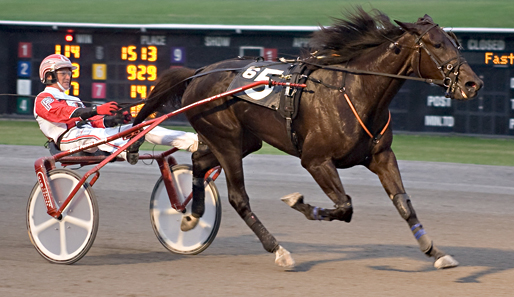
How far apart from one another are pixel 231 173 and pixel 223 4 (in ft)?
52.0

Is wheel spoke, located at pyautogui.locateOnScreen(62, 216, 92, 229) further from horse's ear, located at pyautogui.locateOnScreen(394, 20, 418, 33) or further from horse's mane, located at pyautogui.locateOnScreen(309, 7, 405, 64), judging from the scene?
horse's ear, located at pyautogui.locateOnScreen(394, 20, 418, 33)

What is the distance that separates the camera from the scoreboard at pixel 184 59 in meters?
14.1

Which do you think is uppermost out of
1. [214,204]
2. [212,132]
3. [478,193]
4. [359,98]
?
[359,98]

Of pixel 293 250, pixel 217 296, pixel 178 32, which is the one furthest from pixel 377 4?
pixel 217 296

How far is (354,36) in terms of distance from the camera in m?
5.29

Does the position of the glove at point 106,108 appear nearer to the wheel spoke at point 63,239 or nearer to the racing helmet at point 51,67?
the racing helmet at point 51,67

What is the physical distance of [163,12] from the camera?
19562 mm

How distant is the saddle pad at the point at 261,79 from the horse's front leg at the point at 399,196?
2.48 feet

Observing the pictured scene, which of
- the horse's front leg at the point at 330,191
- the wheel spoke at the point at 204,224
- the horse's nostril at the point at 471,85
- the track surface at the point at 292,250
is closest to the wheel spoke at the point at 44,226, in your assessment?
the track surface at the point at 292,250

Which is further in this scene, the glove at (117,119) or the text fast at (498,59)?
the text fast at (498,59)

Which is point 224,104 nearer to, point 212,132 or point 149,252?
point 212,132

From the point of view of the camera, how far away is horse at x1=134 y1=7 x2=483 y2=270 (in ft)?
15.8

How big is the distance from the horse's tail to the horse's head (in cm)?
199

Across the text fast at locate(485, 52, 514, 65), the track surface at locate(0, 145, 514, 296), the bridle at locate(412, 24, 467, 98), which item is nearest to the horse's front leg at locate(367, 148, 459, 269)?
the track surface at locate(0, 145, 514, 296)
